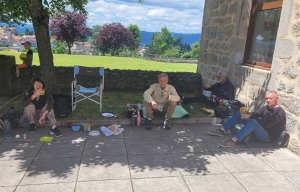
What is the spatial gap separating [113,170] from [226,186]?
159 centimetres

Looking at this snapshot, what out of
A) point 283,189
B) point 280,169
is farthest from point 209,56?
point 283,189

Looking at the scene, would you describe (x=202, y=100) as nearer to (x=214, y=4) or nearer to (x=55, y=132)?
(x=214, y=4)

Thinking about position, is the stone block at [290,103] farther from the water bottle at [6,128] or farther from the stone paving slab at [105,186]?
the water bottle at [6,128]

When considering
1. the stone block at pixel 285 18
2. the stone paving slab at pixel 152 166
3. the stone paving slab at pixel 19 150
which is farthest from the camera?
the stone block at pixel 285 18

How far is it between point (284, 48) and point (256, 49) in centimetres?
163

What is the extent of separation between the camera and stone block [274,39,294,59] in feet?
14.0

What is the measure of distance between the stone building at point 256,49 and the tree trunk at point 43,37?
5.01 meters

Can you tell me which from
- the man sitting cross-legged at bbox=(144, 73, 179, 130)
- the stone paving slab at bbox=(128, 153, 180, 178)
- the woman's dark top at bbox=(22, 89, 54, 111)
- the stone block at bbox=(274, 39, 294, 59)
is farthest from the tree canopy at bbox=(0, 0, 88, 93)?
the stone block at bbox=(274, 39, 294, 59)

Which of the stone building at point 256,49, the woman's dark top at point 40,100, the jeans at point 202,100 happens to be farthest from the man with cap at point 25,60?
the stone building at point 256,49

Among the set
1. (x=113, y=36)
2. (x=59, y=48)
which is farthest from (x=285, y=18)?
(x=113, y=36)

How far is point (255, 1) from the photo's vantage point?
5941mm

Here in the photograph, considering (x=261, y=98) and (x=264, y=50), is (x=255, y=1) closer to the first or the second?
(x=264, y=50)

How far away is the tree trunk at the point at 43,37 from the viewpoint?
5582mm

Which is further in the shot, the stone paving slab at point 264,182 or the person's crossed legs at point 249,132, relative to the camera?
the person's crossed legs at point 249,132
